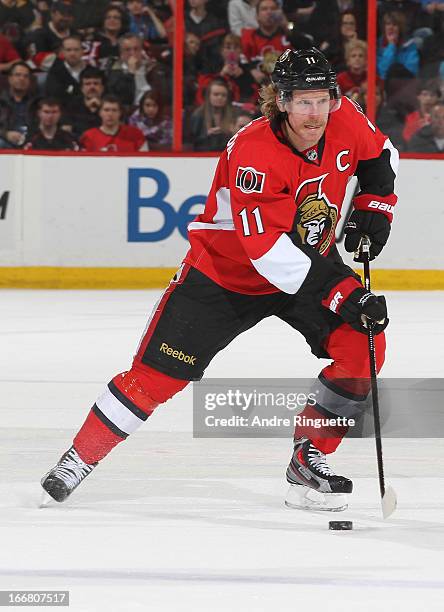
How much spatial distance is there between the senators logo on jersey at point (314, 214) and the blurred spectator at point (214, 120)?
17.2 ft

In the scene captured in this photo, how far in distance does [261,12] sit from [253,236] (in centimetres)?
574

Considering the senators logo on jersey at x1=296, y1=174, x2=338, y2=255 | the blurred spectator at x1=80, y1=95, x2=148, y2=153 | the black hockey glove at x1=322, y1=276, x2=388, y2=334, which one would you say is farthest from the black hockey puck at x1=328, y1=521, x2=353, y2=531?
the blurred spectator at x1=80, y1=95, x2=148, y2=153

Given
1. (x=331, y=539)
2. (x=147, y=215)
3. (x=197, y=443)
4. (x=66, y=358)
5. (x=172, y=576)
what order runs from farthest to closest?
(x=147, y=215), (x=66, y=358), (x=197, y=443), (x=331, y=539), (x=172, y=576)

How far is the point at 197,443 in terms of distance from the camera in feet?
14.6

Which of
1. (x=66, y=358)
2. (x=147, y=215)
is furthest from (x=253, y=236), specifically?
(x=147, y=215)

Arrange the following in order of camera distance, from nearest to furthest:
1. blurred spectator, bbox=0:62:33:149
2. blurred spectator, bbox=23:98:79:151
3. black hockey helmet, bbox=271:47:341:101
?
1. black hockey helmet, bbox=271:47:341:101
2. blurred spectator, bbox=23:98:79:151
3. blurred spectator, bbox=0:62:33:149

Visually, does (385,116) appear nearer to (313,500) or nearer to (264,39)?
(264,39)

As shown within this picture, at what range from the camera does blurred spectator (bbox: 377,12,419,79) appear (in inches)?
354

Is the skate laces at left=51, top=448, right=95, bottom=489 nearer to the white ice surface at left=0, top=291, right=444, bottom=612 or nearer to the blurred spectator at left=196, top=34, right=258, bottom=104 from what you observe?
the white ice surface at left=0, top=291, right=444, bottom=612

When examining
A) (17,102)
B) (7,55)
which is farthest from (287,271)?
(7,55)

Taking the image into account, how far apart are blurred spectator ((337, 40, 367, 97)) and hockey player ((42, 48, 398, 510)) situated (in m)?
5.21

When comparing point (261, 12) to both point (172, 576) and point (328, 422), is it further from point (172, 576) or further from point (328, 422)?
point (172, 576)

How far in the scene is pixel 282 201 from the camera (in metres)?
3.47

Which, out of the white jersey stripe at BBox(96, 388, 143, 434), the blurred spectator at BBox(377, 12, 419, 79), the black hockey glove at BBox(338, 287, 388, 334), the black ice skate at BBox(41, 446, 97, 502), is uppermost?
the blurred spectator at BBox(377, 12, 419, 79)
